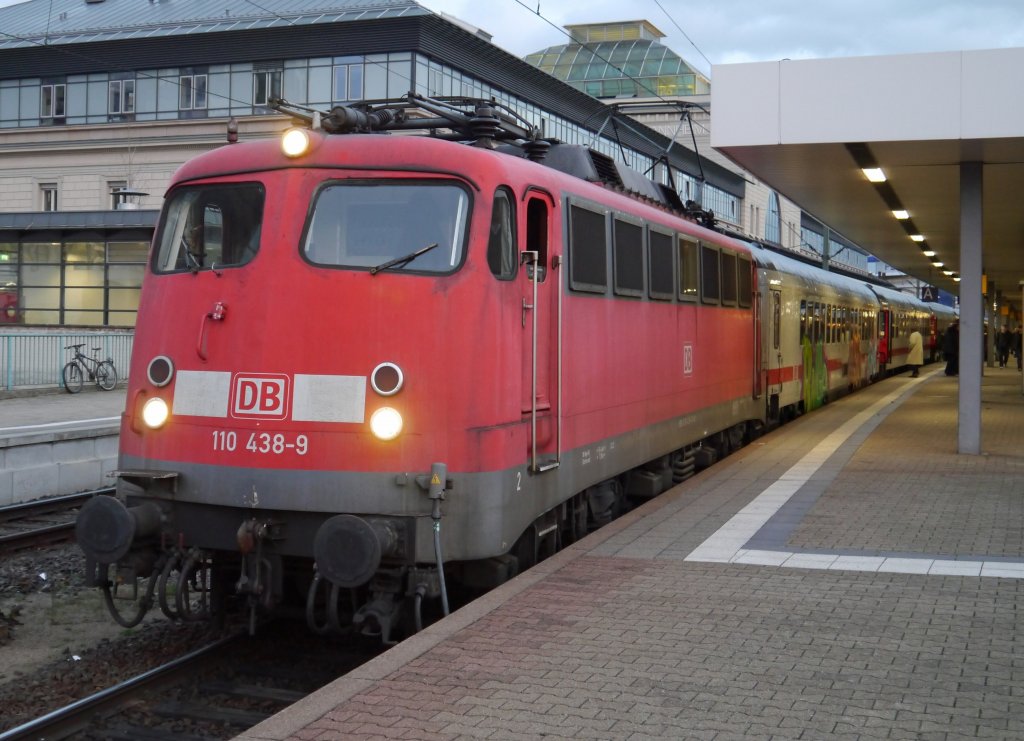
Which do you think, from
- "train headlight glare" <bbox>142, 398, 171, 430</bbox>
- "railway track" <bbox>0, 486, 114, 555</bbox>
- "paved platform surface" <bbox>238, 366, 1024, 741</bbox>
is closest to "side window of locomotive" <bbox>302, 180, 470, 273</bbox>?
"train headlight glare" <bbox>142, 398, 171, 430</bbox>

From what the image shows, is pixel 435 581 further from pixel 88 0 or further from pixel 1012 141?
pixel 88 0

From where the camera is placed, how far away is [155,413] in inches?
297

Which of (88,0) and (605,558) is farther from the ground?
(88,0)

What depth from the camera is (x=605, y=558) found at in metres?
8.79

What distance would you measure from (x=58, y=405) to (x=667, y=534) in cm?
1537

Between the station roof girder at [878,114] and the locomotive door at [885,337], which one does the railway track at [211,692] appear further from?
the locomotive door at [885,337]

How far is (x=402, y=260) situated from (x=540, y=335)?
4.15 ft

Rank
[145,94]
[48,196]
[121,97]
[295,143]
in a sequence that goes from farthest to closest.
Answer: [48,196] → [121,97] → [145,94] → [295,143]

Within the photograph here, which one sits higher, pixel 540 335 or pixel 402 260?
pixel 402 260

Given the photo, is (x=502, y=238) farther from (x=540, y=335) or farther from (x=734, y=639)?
(x=734, y=639)

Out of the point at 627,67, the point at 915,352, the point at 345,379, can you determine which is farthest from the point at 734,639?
the point at 627,67

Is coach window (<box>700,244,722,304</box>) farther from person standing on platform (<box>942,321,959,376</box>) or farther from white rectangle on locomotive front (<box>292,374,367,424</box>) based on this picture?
person standing on platform (<box>942,321,959,376</box>)

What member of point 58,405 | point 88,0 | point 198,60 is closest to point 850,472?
point 58,405

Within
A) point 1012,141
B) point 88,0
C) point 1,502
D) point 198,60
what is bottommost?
point 1,502
